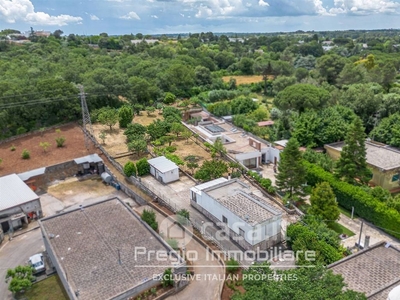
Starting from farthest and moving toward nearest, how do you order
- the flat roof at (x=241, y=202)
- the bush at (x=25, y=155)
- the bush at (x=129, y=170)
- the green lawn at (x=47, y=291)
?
the bush at (x=25, y=155)
the bush at (x=129, y=170)
the flat roof at (x=241, y=202)
the green lawn at (x=47, y=291)

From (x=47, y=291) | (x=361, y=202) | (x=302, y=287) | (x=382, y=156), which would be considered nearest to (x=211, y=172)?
(x=361, y=202)

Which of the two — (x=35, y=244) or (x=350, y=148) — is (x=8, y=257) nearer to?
(x=35, y=244)

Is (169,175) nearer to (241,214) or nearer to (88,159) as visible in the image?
(88,159)

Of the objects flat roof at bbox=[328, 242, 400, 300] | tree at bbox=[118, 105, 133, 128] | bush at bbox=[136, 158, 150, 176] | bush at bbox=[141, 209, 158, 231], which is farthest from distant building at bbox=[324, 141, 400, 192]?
tree at bbox=[118, 105, 133, 128]

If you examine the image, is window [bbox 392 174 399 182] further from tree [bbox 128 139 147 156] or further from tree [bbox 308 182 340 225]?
tree [bbox 128 139 147 156]

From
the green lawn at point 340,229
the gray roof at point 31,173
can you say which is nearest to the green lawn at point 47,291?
the gray roof at point 31,173

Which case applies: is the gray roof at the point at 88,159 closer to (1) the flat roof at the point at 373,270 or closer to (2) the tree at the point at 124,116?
(2) the tree at the point at 124,116
